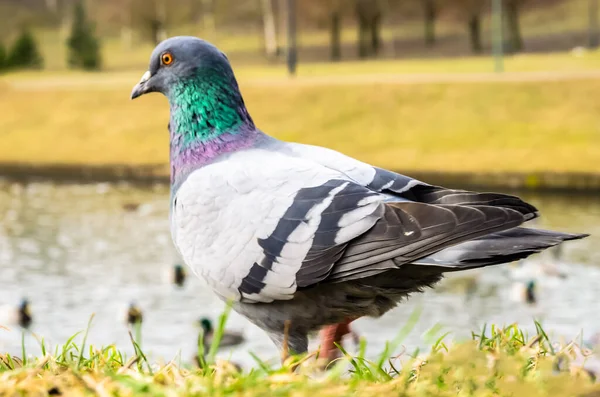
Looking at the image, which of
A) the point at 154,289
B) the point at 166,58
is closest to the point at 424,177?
the point at 154,289

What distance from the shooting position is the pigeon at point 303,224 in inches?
126

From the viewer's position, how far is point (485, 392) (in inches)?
99.0

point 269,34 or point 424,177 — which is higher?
point 269,34

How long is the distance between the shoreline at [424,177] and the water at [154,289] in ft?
2.66

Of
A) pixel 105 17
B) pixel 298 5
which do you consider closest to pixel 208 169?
pixel 298 5

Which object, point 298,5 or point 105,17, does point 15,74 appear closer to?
point 298,5

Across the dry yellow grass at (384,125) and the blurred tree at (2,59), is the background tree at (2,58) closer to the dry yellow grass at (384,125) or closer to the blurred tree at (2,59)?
the blurred tree at (2,59)

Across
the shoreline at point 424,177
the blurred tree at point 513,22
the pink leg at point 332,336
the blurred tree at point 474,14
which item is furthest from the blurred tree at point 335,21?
the pink leg at point 332,336

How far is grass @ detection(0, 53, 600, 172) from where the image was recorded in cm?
2088

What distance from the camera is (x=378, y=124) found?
24.0 m

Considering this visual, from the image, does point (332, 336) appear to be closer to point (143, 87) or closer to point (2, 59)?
point (143, 87)

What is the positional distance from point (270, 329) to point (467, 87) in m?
23.1

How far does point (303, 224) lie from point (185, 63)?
3.38 ft

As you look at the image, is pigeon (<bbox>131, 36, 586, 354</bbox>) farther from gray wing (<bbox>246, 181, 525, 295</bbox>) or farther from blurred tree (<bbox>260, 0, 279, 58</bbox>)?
blurred tree (<bbox>260, 0, 279, 58</bbox>)
